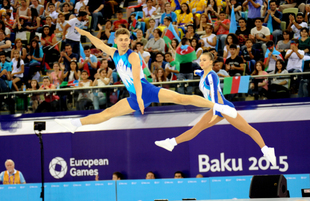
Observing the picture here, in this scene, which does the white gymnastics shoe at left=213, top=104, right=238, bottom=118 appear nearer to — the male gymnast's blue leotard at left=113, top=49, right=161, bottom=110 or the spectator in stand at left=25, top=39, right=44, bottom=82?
the male gymnast's blue leotard at left=113, top=49, right=161, bottom=110

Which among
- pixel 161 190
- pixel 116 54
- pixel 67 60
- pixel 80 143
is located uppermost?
pixel 67 60

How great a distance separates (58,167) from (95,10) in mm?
6029

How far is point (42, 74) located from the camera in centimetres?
1285

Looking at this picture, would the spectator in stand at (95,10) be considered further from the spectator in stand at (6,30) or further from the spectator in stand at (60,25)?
the spectator in stand at (6,30)

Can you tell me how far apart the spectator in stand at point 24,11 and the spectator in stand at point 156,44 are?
5.42 metres

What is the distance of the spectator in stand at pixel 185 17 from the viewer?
488 inches

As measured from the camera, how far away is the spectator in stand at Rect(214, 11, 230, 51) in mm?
11239

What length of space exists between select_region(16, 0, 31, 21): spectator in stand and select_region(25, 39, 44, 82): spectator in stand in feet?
6.64

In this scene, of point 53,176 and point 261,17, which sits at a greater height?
point 261,17

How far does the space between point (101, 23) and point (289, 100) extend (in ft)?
24.1

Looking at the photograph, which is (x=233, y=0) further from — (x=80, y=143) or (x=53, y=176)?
(x=53, y=176)

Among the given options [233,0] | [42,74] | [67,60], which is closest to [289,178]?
[233,0]

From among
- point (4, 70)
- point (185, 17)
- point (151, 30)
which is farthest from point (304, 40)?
point (4, 70)

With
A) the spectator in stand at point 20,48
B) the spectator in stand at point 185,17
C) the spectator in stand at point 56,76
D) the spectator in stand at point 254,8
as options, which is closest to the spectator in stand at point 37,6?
the spectator in stand at point 20,48
